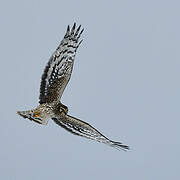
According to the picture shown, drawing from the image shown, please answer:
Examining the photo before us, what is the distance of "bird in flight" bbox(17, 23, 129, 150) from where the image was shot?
179 inches

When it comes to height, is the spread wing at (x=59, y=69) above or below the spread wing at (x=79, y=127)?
above

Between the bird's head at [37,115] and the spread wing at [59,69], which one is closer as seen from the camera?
the bird's head at [37,115]

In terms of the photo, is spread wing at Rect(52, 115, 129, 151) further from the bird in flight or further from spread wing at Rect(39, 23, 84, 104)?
spread wing at Rect(39, 23, 84, 104)

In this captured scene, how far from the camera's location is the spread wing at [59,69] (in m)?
4.91

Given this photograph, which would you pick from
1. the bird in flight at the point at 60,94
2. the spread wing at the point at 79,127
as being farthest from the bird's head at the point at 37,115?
the spread wing at the point at 79,127

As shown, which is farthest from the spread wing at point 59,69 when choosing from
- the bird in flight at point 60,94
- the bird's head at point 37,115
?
the bird's head at point 37,115

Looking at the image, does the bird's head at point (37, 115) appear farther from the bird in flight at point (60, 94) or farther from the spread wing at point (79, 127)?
the spread wing at point (79, 127)

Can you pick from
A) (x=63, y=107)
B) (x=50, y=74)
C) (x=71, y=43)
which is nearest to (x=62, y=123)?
(x=63, y=107)

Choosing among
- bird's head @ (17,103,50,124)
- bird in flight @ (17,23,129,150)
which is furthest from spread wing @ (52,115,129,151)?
bird's head @ (17,103,50,124)

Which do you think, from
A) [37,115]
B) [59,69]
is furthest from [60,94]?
[37,115]

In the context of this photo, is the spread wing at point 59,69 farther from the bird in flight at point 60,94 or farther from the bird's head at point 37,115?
the bird's head at point 37,115

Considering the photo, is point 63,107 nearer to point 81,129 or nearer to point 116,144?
point 81,129

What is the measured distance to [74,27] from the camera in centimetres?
Answer: 510

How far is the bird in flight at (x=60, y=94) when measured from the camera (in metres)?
4.55
